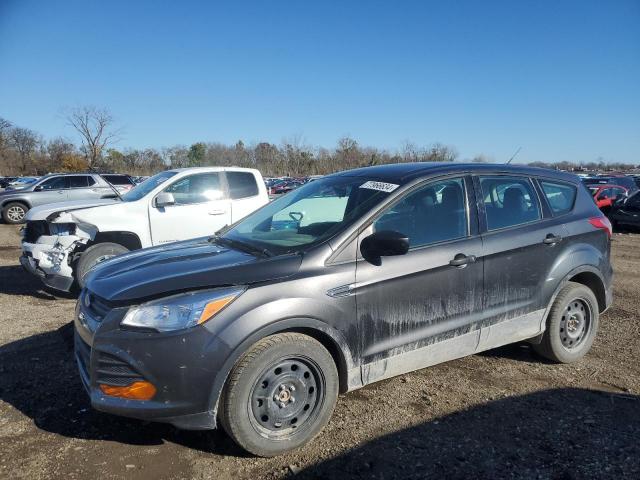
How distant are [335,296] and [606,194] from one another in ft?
56.3

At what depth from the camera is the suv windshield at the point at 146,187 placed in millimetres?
7191

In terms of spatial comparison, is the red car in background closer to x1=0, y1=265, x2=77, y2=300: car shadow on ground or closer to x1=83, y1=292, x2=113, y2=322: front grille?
x1=0, y1=265, x2=77, y2=300: car shadow on ground

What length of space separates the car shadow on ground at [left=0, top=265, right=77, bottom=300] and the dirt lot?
2.54m

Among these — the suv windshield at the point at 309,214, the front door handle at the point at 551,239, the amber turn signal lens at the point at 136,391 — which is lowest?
the amber turn signal lens at the point at 136,391

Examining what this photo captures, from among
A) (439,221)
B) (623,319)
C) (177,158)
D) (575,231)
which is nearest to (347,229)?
(439,221)

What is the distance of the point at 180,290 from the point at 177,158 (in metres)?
87.8

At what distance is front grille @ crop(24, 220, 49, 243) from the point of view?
683 centimetres

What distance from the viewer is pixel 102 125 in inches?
2172

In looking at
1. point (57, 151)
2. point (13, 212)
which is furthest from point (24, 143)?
point (13, 212)

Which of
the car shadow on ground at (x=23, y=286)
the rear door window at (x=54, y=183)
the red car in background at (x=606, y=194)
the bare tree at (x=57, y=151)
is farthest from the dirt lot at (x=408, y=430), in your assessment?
the bare tree at (x=57, y=151)

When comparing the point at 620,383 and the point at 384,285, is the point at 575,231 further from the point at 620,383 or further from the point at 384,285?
the point at 384,285

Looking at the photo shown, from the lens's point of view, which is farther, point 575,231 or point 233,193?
point 233,193

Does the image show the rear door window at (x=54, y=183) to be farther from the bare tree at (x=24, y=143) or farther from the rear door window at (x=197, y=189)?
the bare tree at (x=24, y=143)

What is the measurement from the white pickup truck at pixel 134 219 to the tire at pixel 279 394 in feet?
13.1
